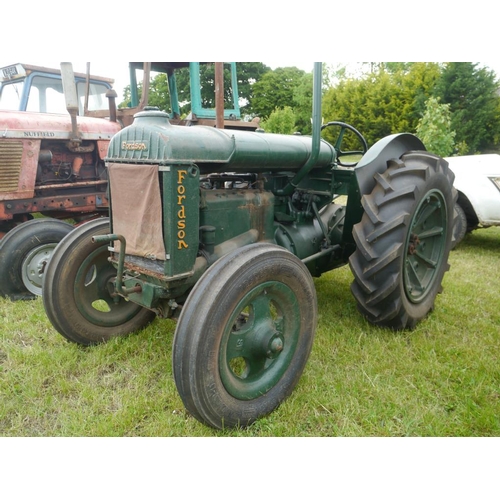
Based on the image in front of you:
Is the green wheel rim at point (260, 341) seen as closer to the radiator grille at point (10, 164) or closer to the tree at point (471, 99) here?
the radiator grille at point (10, 164)

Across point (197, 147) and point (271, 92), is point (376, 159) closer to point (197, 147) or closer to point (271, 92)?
point (197, 147)

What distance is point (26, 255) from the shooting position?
3955mm

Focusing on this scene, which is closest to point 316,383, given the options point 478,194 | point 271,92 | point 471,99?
point 478,194

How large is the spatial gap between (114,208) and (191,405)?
4.11ft

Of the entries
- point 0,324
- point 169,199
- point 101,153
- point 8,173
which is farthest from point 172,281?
point 101,153

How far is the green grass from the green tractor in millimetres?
175

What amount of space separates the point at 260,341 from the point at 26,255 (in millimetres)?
2839

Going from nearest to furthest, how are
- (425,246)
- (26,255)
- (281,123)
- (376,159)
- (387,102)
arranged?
1. (376,159)
2. (425,246)
3. (26,255)
4. (281,123)
5. (387,102)

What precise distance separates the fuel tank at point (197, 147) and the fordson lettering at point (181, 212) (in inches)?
3.0

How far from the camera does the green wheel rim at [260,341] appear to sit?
→ 2.08 metres

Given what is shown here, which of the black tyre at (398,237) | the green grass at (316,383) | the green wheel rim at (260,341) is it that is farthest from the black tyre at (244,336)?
the black tyre at (398,237)

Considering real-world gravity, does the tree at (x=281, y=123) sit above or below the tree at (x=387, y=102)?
below

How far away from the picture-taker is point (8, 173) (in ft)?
14.0

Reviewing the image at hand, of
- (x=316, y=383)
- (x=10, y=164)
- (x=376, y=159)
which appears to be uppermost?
(x=376, y=159)
